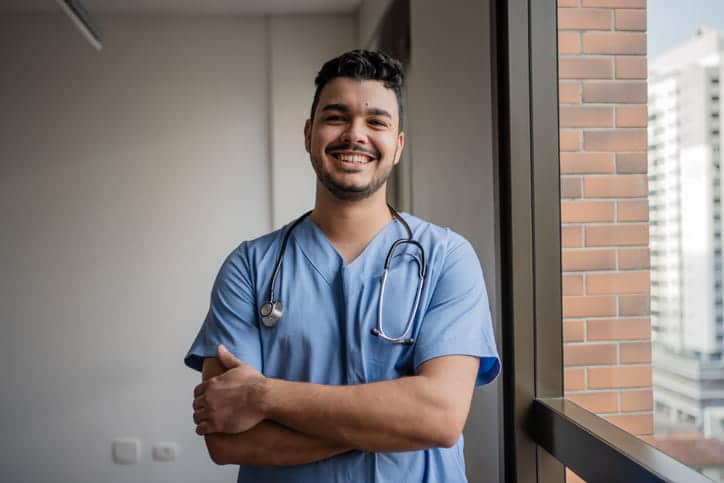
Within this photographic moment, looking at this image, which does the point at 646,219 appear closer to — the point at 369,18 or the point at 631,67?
the point at 631,67

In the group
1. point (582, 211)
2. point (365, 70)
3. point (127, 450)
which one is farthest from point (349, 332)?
point (127, 450)

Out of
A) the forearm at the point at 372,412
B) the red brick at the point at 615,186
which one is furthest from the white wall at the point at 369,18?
the forearm at the point at 372,412

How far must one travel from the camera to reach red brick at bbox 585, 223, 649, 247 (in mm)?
1447

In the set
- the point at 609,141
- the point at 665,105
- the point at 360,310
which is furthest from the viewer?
the point at 609,141

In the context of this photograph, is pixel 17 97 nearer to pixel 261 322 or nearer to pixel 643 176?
pixel 261 322

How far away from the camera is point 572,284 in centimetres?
158

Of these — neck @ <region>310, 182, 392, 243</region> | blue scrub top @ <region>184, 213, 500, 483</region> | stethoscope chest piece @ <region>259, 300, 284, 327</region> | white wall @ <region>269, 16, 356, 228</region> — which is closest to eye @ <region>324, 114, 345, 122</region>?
neck @ <region>310, 182, 392, 243</region>

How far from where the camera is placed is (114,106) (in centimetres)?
370

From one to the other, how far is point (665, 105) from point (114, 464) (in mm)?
3642

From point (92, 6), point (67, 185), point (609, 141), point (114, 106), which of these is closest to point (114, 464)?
point (67, 185)

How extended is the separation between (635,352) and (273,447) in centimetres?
95

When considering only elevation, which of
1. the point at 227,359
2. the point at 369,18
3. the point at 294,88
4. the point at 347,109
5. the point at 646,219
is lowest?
the point at 227,359

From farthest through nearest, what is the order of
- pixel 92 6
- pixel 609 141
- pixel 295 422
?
pixel 92 6, pixel 609 141, pixel 295 422

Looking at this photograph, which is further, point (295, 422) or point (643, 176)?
point (643, 176)
